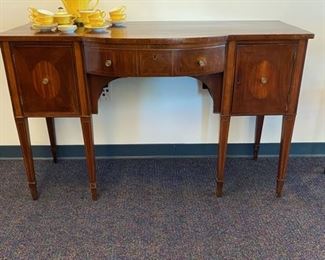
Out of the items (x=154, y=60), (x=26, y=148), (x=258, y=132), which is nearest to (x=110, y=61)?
(x=154, y=60)

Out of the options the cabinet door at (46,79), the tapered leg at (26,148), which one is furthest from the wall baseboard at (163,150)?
the cabinet door at (46,79)

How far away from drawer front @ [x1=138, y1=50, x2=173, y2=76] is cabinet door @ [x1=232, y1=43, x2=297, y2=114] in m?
0.31

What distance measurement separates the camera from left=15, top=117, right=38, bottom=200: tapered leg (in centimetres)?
152

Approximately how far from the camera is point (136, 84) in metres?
1.92

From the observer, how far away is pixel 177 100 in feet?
6.46

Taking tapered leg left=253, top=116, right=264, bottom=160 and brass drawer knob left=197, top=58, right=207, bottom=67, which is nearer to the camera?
brass drawer knob left=197, top=58, right=207, bottom=67

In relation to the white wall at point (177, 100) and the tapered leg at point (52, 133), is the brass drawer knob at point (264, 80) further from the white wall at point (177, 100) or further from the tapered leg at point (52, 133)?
the tapered leg at point (52, 133)

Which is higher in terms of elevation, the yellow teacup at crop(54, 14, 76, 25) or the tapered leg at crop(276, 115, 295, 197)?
the yellow teacup at crop(54, 14, 76, 25)

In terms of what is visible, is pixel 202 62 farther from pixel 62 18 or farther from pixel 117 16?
pixel 62 18

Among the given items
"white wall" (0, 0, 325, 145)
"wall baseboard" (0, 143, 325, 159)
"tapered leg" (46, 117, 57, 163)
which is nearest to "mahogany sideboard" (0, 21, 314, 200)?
"white wall" (0, 0, 325, 145)

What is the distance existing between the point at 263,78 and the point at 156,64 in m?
0.49

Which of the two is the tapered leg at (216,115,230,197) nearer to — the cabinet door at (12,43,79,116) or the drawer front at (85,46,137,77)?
the drawer front at (85,46,137,77)

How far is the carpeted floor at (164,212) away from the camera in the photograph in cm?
136

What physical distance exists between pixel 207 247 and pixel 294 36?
962 millimetres
